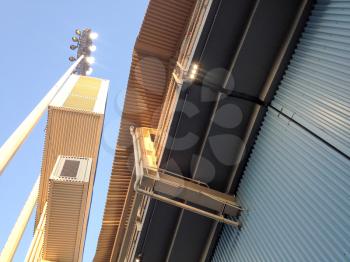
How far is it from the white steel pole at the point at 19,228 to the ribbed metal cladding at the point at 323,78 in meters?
21.8

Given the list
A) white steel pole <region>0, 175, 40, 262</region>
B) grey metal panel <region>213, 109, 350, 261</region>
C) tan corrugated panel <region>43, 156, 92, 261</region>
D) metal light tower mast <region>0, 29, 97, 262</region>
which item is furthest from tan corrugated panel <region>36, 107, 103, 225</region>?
grey metal panel <region>213, 109, 350, 261</region>

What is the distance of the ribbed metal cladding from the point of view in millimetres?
6098

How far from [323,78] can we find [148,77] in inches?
248

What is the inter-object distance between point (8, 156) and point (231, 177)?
241 inches

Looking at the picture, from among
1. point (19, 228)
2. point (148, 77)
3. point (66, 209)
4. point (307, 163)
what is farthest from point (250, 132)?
point (19, 228)

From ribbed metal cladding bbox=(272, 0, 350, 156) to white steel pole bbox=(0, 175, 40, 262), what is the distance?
858 inches

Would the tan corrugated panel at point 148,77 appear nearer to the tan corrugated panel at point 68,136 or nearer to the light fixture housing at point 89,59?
the tan corrugated panel at point 68,136

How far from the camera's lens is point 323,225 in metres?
5.85

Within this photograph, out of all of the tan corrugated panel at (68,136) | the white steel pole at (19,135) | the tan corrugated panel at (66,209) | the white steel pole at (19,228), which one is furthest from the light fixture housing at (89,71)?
the white steel pole at (19,135)

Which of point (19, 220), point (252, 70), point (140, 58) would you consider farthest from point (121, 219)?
point (19, 220)

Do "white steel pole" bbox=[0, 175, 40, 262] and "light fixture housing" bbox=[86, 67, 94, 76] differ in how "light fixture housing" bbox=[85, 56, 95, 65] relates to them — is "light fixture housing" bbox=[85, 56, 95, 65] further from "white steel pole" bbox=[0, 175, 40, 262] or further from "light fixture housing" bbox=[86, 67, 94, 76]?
"white steel pole" bbox=[0, 175, 40, 262]

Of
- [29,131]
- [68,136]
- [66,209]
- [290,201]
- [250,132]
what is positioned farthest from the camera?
[68,136]

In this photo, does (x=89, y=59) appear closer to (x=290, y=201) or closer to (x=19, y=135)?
(x=19, y=135)

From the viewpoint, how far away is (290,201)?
6.99m
